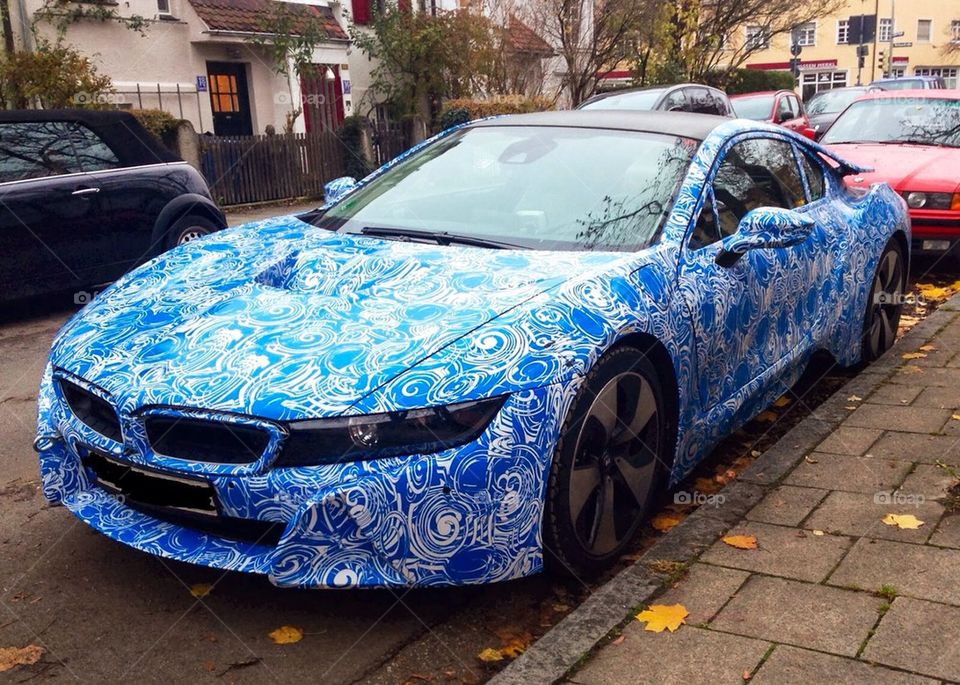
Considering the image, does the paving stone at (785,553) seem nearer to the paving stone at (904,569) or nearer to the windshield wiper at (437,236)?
the paving stone at (904,569)

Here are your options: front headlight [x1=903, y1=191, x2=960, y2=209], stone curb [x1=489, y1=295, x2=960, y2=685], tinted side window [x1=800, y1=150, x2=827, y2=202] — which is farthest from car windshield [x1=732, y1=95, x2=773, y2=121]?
stone curb [x1=489, y1=295, x2=960, y2=685]

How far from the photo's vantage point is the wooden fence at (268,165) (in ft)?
53.9

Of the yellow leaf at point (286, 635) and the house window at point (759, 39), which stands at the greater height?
the house window at point (759, 39)

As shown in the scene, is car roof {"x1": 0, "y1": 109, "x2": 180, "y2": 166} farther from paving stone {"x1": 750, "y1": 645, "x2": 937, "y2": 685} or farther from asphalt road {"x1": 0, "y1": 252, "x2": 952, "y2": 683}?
paving stone {"x1": 750, "y1": 645, "x2": 937, "y2": 685}

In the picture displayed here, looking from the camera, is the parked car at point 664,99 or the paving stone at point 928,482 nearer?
the paving stone at point 928,482

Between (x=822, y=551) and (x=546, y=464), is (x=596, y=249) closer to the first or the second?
(x=546, y=464)

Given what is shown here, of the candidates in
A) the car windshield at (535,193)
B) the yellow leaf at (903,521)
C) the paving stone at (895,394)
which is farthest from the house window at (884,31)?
the yellow leaf at (903,521)

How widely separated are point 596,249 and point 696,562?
1146 mm

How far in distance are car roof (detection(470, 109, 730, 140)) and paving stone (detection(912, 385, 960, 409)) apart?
1.66m

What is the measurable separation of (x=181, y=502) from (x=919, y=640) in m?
2.05

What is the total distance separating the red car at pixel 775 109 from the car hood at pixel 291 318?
14446 mm

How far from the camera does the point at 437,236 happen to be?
3.91m

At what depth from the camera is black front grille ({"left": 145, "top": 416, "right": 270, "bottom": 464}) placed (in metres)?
2.82

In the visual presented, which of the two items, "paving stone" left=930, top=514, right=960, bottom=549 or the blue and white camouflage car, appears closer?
the blue and white camouflage car
